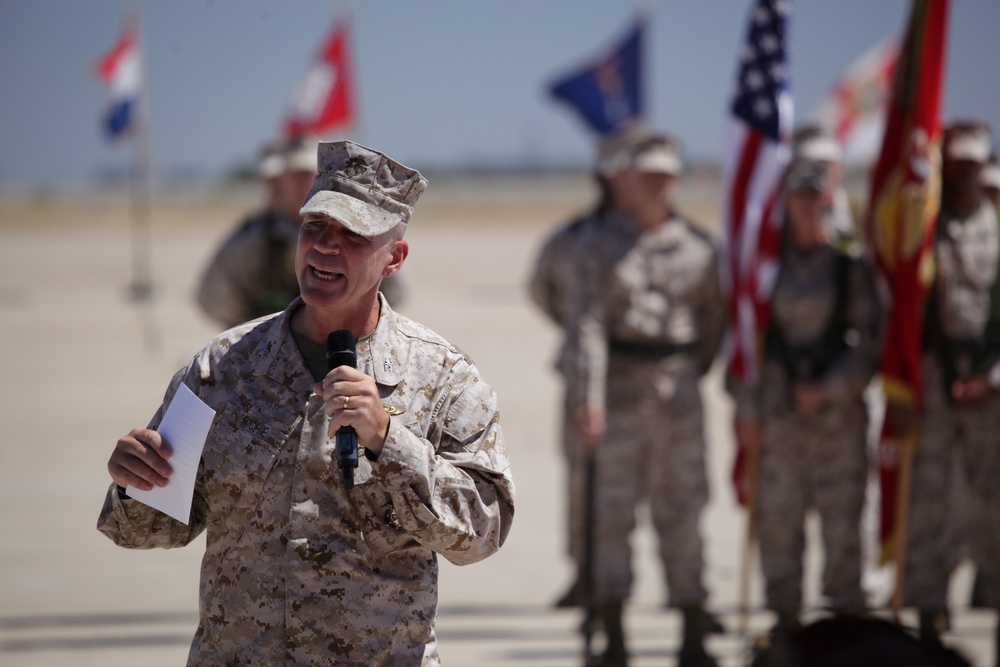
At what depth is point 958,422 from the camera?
18.6ft

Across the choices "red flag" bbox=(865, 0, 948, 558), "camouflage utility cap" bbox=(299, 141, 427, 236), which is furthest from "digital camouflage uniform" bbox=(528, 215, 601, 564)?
"camouflage utility cap" bbox=(299, 141, 427, 236)

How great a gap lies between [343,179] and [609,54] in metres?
5.65

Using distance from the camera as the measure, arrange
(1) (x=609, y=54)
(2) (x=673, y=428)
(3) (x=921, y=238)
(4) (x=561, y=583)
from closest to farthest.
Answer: (3) (x=921, y=238) → (2) (x=673, y=428) → (4) (x=561, y=583) → (1) (x=609, y=54)

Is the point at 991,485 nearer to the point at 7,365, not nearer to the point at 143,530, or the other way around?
the point at 143,530

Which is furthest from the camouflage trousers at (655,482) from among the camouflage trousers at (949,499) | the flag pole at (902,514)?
the camouflage trousers at (949,499)

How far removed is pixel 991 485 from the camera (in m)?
5.66

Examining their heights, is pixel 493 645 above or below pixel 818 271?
below

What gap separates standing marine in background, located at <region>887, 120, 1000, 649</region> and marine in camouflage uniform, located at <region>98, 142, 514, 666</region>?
369 cm

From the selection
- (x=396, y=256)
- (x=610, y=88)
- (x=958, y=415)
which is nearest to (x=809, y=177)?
(x=958, y=415)

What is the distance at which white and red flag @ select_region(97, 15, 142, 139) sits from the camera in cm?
1655

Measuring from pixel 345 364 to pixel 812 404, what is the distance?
3.76 m

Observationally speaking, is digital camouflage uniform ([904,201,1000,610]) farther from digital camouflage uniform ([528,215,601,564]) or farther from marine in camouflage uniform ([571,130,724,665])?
digital camouflage uniform ([528,215,601,564])

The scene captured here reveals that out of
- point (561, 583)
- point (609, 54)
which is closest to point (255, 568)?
point (561, 583)

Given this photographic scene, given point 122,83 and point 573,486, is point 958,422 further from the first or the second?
point 122,83
